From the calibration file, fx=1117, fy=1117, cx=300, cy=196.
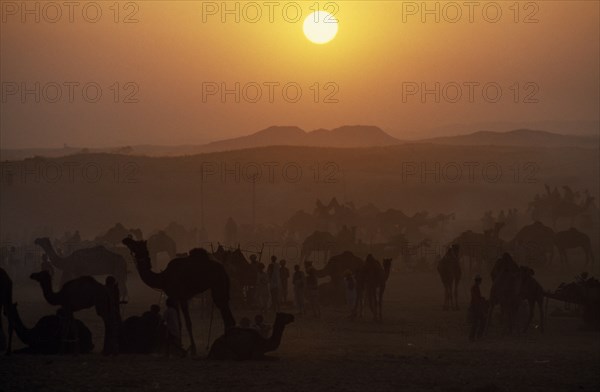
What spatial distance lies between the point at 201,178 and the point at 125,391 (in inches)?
2846

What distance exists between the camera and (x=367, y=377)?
17203mm

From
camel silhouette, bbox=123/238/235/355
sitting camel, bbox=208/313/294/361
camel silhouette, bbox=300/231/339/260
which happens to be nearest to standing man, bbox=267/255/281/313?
camel silhouette, bbox=123/238/235/355

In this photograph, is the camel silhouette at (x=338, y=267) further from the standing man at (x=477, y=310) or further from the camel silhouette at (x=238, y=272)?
the standing man at (x=477, y=310)

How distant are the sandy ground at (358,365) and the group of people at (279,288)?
1.33m

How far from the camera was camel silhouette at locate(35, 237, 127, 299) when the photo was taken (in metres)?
29.6

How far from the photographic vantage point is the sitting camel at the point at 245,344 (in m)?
18.5

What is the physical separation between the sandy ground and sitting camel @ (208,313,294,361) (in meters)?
0.23

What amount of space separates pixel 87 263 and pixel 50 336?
36.7 feet

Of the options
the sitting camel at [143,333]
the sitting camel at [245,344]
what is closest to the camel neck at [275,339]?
the sitting camel at [245,344]

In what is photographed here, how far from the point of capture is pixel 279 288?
27047mm

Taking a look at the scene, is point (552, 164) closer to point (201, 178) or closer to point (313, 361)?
point (201, 178)

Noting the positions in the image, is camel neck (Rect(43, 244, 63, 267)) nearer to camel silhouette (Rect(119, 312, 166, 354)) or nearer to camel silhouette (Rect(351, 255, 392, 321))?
camel silhouette (Rect(351, 255, 392, 321))

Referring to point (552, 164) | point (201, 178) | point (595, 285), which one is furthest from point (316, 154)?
point (595, 285)

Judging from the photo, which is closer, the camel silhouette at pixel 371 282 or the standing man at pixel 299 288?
the camel silhouette at pixel 371 282
